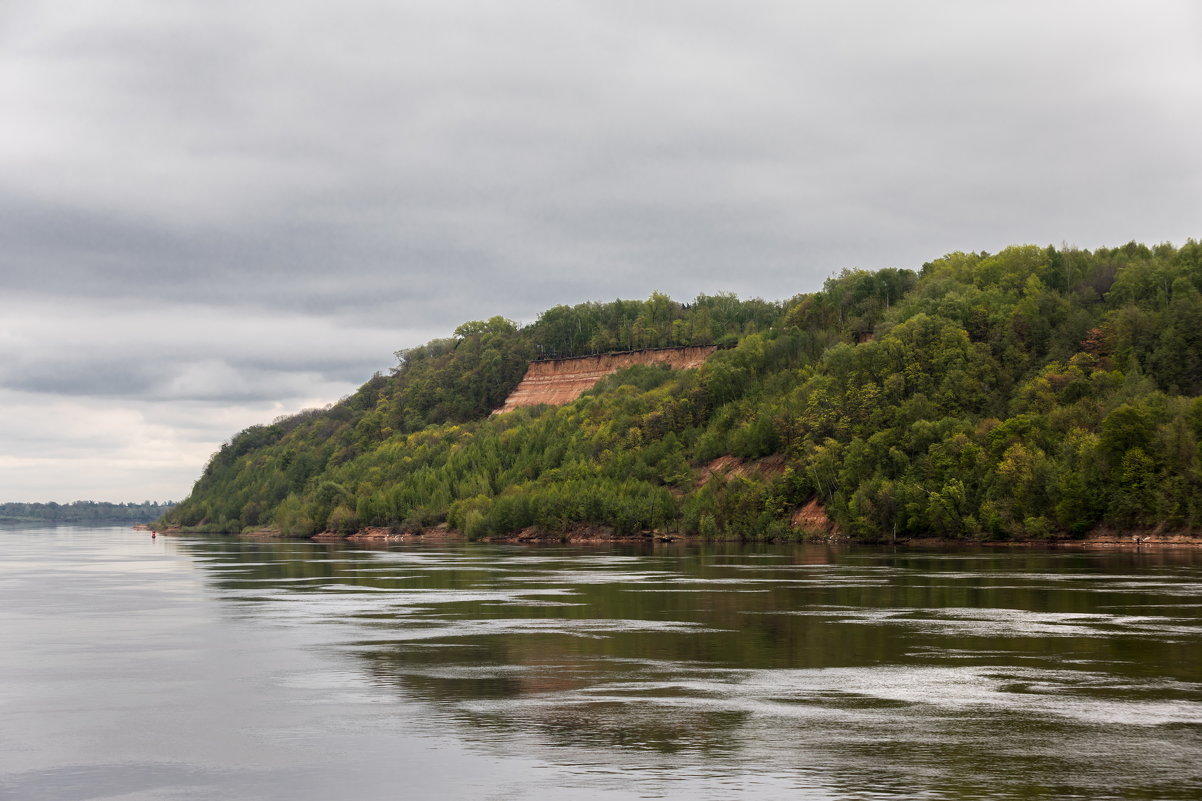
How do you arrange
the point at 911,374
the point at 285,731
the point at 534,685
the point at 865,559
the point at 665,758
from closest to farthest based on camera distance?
1. the point at 665,758
2. the point at 285,731
3. the point at 534,685
4. the point at 865,559
5. the point at 911,374

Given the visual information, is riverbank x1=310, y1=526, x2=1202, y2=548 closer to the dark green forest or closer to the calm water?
the dark green forest

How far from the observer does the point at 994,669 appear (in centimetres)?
3519

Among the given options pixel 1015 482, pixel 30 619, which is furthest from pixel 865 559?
pixel 30 619

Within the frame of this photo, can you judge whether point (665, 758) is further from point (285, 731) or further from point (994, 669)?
point (994, 669)

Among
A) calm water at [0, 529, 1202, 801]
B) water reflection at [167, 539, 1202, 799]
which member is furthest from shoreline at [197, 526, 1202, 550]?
calm water at [0, 529, 1202, 801]

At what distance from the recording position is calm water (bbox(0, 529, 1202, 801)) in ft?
74.2

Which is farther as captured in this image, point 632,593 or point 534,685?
point 632,593

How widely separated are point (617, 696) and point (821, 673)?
7.11 m

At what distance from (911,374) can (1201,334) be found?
3764 cm

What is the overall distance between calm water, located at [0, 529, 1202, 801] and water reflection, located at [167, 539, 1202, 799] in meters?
0.13

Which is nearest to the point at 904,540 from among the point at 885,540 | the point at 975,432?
the point at 885,540

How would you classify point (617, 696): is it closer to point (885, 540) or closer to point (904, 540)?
point (885, 540)

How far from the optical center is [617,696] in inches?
1233

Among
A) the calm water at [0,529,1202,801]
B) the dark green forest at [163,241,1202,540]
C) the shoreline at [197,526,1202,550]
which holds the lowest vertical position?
the shoreline at [197,526,1202,550]
